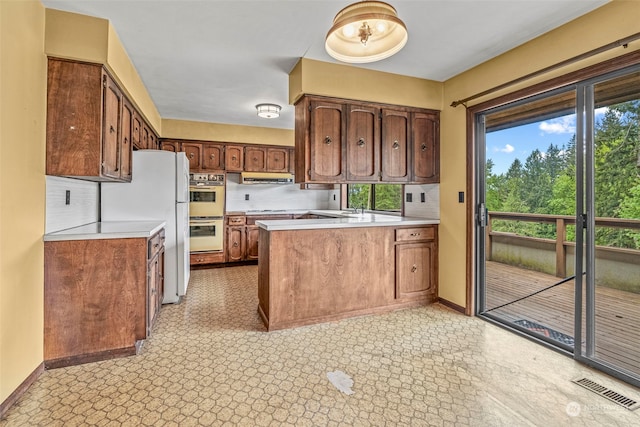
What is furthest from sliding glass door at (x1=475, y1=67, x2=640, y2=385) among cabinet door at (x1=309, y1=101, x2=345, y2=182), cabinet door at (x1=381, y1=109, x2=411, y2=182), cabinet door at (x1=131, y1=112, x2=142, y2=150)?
cabinet door at (x1=131, y1=112, x2=142, y2=150)

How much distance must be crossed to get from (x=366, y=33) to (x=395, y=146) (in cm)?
182

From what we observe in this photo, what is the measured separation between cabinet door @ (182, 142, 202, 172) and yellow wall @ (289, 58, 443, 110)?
2.65 meters

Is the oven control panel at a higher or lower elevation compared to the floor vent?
higher

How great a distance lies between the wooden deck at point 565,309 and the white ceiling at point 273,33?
6.62 feet

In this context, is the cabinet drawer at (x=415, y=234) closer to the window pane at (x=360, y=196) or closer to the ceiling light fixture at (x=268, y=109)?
the window pane at (x=360, y=196)

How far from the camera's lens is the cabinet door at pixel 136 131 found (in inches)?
131

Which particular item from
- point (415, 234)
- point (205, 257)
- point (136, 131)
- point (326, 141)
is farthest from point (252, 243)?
point (415, 234)

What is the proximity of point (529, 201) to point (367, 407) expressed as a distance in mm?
2359

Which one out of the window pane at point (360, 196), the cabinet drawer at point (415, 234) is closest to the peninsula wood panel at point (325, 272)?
the cabinet drawer at point (415, 234)

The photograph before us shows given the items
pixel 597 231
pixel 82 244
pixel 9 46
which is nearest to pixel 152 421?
pixel 82 244

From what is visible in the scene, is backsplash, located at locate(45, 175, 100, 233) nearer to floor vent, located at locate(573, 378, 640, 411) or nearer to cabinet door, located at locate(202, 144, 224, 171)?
cabinet door, located at locate(202, 144, 224, 171)

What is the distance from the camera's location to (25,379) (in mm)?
1930

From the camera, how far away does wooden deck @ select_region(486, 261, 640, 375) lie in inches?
85.5

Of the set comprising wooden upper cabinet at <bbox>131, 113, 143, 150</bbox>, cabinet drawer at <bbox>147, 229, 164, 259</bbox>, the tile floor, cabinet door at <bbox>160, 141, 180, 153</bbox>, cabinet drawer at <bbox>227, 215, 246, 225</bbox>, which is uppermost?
cabinet door at <bbox>160, 141, 180, 153</bbox>
